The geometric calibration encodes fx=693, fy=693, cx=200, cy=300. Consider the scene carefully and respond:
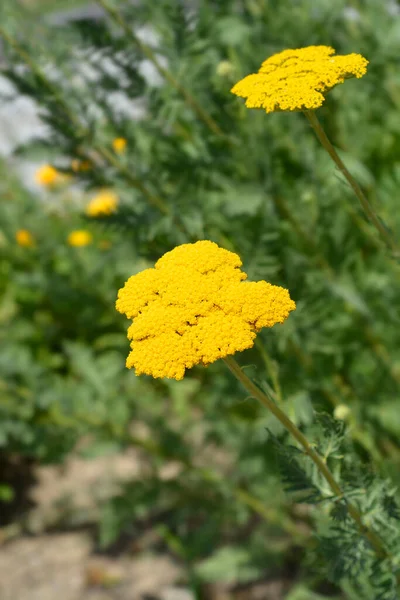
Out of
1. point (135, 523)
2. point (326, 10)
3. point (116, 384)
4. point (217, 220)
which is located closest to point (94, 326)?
point (116, 384)

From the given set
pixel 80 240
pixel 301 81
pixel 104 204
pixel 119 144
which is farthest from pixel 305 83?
pixel 80 240

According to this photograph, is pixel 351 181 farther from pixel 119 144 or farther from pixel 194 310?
pixel 119 144

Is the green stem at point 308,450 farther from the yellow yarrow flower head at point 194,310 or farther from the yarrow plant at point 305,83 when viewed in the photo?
the yarrow plant at point 305,83

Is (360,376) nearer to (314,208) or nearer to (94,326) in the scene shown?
(314,208)

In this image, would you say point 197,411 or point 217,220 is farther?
point 197,411

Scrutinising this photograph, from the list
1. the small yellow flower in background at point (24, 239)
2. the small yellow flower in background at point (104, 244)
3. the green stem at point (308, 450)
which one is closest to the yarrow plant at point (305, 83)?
the green stem at point (308, 450)
